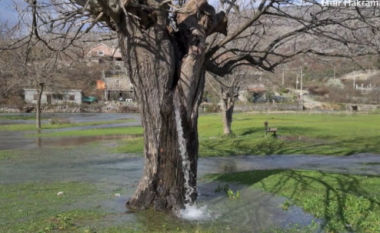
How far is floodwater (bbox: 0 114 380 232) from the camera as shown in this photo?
8367 mm

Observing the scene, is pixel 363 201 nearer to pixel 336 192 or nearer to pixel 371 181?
pixel 336 192

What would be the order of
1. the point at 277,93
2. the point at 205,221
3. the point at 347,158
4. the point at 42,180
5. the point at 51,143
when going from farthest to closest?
the point at 277,93 → the point at 51,143 → the point at 347,158 → the point at 42,180 → the point at 205,221

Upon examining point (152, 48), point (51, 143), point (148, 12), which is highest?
point (148, 12)

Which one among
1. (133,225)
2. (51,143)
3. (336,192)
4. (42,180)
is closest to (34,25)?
(133,225)

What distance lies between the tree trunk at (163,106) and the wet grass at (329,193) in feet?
8.64

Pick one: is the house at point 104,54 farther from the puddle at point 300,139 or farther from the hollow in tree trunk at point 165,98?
the puddle at point 300,139

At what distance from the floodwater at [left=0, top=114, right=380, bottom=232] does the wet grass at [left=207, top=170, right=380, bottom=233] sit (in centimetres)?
35

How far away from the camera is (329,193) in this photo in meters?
10.2

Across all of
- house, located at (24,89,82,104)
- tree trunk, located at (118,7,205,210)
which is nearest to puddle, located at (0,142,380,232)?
tree trunk, located at (118,7,205,210)

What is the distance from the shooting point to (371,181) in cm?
1160

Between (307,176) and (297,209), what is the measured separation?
3246mm

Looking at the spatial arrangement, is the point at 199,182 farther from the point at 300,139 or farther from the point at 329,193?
the point at 300,139

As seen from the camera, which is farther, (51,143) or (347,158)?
(51,143)

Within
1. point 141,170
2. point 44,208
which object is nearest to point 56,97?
point 141,170
